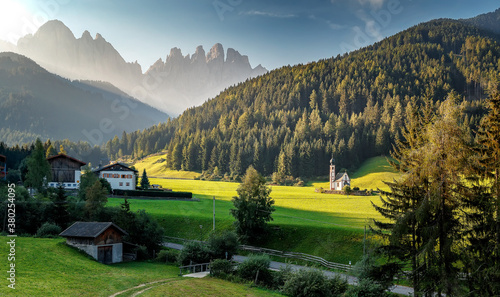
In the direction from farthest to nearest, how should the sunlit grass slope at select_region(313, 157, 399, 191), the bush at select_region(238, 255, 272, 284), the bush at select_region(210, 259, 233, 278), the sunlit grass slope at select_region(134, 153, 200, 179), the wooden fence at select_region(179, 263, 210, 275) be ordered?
the sunlit grass slope at select_region(134, 153, 200, 179) → the sunlit grass slope at select_region(313, 157, 399, 191) → the wooden fence at select_region(179, 263, 210, 275) → the bush at select_region(210, 259, 233, 278) → the bush at select_region(238, 255, 272, 284)

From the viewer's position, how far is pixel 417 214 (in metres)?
19.0

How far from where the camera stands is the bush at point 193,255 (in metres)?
39.9

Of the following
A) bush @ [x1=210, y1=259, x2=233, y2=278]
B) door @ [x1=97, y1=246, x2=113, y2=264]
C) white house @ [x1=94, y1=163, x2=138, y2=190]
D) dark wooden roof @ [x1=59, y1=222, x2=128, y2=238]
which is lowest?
bush @ [x1=210, y1=259, x2=233, y2=278]

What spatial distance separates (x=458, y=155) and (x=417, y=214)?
12.4 feet

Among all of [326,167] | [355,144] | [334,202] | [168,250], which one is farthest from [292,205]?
[355,144]

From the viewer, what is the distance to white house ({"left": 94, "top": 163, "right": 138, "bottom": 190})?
84250 mm

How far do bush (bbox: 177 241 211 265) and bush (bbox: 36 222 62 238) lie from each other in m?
19.7

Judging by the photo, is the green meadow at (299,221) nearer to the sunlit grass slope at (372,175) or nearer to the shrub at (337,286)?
the shrub at (337,286)

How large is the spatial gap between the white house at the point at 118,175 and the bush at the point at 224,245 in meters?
51.1

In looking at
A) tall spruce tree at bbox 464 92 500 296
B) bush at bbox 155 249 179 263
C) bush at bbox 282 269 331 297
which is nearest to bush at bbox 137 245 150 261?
bush at bbox 155 249 179 263

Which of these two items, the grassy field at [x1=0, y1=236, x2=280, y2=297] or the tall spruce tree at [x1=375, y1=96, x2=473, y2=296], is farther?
the grassy field at [x1=0, y1=236, x2=280, y2=297]

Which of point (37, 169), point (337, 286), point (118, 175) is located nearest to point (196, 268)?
point (337, 286)

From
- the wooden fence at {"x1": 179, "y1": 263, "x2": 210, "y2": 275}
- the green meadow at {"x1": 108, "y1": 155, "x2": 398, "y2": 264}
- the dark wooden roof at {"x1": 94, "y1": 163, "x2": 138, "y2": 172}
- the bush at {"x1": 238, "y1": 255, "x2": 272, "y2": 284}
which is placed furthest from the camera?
the dark wooden roof at {"x1": 94, "y1": 163, "x2": 138, "y2": 172}

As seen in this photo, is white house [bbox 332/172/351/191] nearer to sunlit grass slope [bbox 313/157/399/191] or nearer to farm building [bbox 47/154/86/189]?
sunlit grass slope [bbox 313/157/399/191]
